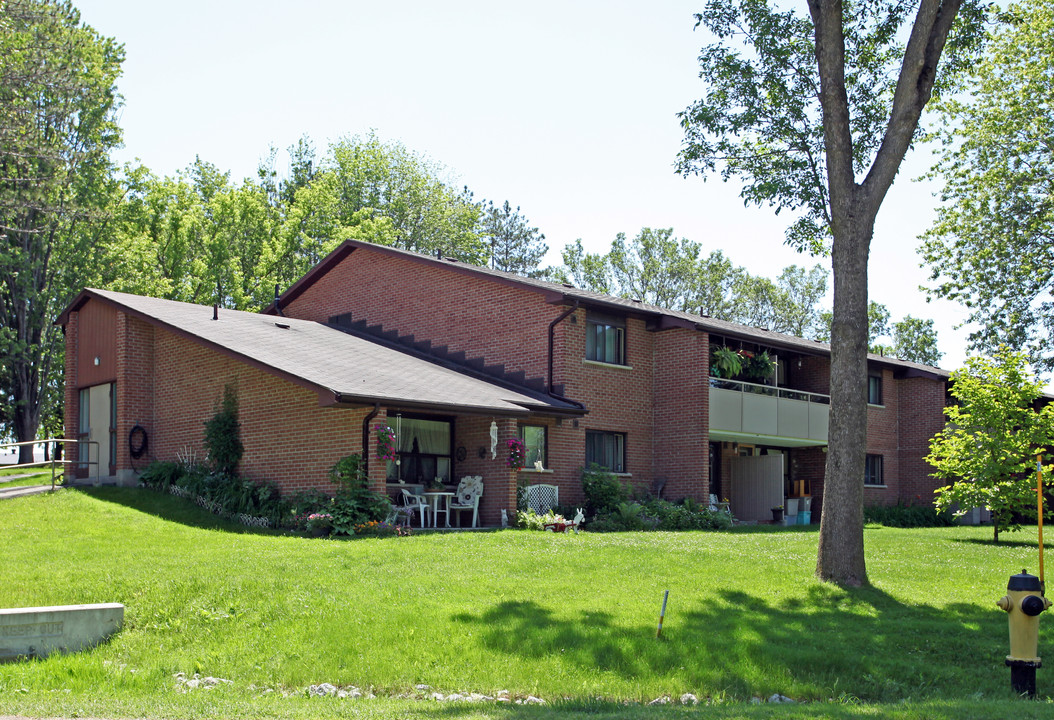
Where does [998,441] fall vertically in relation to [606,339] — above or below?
below

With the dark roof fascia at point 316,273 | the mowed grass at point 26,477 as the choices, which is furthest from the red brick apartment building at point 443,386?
the mowed grass at point 26,477

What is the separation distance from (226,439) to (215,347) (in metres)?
2.28

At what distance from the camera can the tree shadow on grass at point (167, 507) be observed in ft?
66.0

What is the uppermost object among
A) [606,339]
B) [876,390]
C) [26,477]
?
[606,339]

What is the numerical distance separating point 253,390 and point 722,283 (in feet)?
149

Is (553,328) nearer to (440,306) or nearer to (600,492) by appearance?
(600,492)

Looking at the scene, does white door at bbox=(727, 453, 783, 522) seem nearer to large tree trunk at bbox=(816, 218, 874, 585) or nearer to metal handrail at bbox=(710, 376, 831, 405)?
metal handrail at bbox=(710, 376, 831, 405)

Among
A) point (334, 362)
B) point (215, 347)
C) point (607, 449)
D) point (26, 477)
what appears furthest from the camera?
point (26, 477)

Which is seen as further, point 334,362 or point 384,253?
point 384,253

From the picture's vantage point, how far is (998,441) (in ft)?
74.0

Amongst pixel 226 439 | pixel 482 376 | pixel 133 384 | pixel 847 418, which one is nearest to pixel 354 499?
pixel 226 439

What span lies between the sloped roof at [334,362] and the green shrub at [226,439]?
1.60m

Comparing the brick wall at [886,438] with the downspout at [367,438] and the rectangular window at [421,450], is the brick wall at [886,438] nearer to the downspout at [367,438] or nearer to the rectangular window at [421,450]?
the rectangular window at [421,450]

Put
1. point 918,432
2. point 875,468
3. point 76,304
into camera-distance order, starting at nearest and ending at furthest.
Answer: point 76,304, point 875,468, point 918,432
